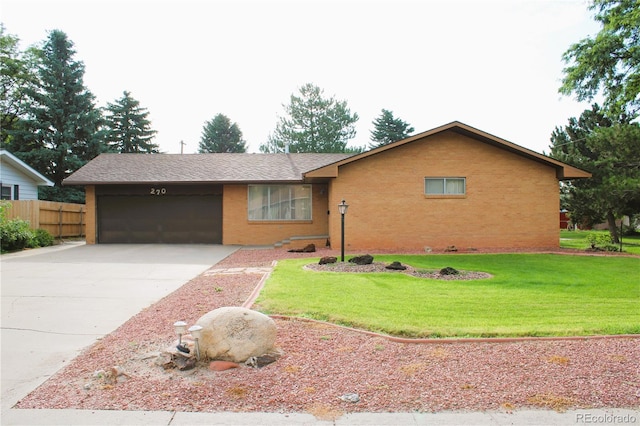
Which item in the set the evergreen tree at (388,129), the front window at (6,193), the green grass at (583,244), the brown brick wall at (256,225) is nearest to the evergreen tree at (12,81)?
the front window at (6,193)

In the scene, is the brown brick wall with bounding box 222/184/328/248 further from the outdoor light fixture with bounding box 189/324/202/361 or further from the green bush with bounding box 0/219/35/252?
the outdoor light fixture with bounding box 189/324/202/361

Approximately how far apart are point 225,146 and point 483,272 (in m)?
50.6

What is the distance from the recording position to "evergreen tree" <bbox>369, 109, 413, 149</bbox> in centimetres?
4997

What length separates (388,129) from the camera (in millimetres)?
50188

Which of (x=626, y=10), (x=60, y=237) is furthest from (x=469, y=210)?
(x=60, y=237)

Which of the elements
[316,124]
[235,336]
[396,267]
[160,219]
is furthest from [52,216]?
[316,124]

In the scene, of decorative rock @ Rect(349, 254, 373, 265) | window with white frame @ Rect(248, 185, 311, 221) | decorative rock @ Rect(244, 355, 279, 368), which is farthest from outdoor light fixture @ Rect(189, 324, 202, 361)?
window with white frame @ Rect(248, 185, 311, 221)

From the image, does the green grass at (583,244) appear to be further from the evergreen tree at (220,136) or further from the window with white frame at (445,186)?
the evergreen tree at (220,136)

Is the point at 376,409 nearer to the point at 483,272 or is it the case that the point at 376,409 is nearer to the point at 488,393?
the point at 488,393

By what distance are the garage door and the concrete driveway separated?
4174 mm

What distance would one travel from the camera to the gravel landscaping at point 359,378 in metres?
3.86

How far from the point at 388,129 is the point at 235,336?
47482mm

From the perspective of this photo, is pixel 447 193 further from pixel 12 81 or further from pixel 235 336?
pixel 12 81

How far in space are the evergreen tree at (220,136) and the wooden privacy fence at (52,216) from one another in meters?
34.1
